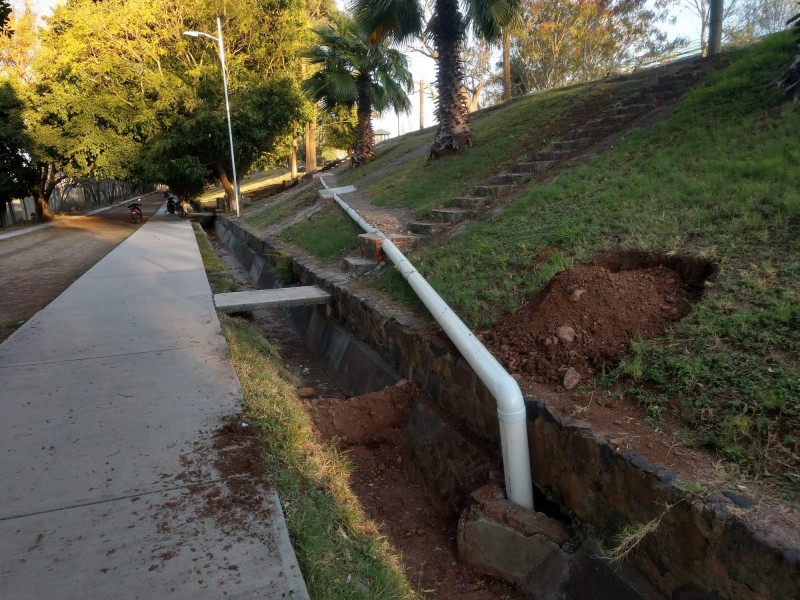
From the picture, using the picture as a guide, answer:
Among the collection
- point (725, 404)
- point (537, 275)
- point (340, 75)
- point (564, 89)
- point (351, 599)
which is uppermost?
point (340, 75)

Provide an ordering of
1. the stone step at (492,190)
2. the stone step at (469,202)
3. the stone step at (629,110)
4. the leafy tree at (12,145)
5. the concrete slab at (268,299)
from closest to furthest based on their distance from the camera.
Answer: the concrete slab at (268,299) < the stone step at (469,202) < the stone step at (492,190) < the stone step at (629,110) < the leafy tree at (12,145)

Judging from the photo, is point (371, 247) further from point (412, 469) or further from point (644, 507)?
point (644, 507)

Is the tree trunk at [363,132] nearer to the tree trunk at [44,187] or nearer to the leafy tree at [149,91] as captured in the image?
the leafy tree at [149,91]

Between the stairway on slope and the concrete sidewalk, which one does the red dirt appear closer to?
the concrete sidewalk

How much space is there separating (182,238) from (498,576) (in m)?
14.5

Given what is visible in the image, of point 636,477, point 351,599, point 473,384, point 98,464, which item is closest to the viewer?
point 351,599

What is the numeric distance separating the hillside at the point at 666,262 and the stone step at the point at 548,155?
5cm

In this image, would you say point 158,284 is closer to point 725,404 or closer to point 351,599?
point 351,599

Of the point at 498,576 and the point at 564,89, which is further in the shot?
the point at 564,89

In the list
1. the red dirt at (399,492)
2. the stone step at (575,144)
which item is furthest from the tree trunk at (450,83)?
the red dirt at (399,492)

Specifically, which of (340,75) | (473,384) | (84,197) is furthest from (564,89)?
(84,197)

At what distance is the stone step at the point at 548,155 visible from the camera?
9.41 metres

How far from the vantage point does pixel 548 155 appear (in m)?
9.62

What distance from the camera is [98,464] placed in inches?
132
